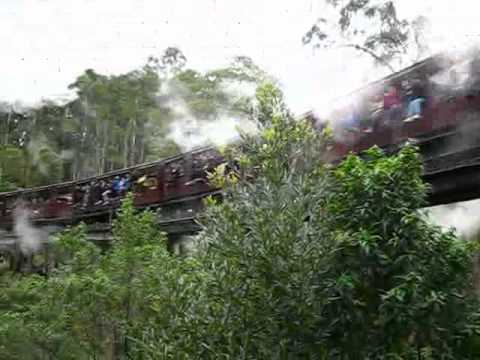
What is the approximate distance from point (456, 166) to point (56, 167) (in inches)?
819

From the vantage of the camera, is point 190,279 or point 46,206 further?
point 46,206

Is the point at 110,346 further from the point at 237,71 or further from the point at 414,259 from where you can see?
the point at 237,71

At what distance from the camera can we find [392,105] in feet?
18.4

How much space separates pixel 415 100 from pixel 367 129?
596mm

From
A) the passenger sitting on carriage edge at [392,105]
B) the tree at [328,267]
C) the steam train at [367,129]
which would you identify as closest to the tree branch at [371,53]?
the steam train at [367,129]

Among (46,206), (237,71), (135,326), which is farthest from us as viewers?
(237,71)

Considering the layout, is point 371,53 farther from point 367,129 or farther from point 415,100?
point 415,100

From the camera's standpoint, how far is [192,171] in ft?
27.2

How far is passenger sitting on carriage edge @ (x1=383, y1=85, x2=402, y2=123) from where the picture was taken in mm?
5512

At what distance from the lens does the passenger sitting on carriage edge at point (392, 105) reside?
5.51 m

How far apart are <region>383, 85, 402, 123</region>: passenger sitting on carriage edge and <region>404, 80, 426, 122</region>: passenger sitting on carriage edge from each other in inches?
3.9

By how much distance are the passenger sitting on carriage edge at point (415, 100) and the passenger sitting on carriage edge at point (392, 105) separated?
0.10m

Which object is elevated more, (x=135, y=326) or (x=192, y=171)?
(x=192, y=171)

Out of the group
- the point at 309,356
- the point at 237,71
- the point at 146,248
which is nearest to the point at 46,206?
the point at 146,248
